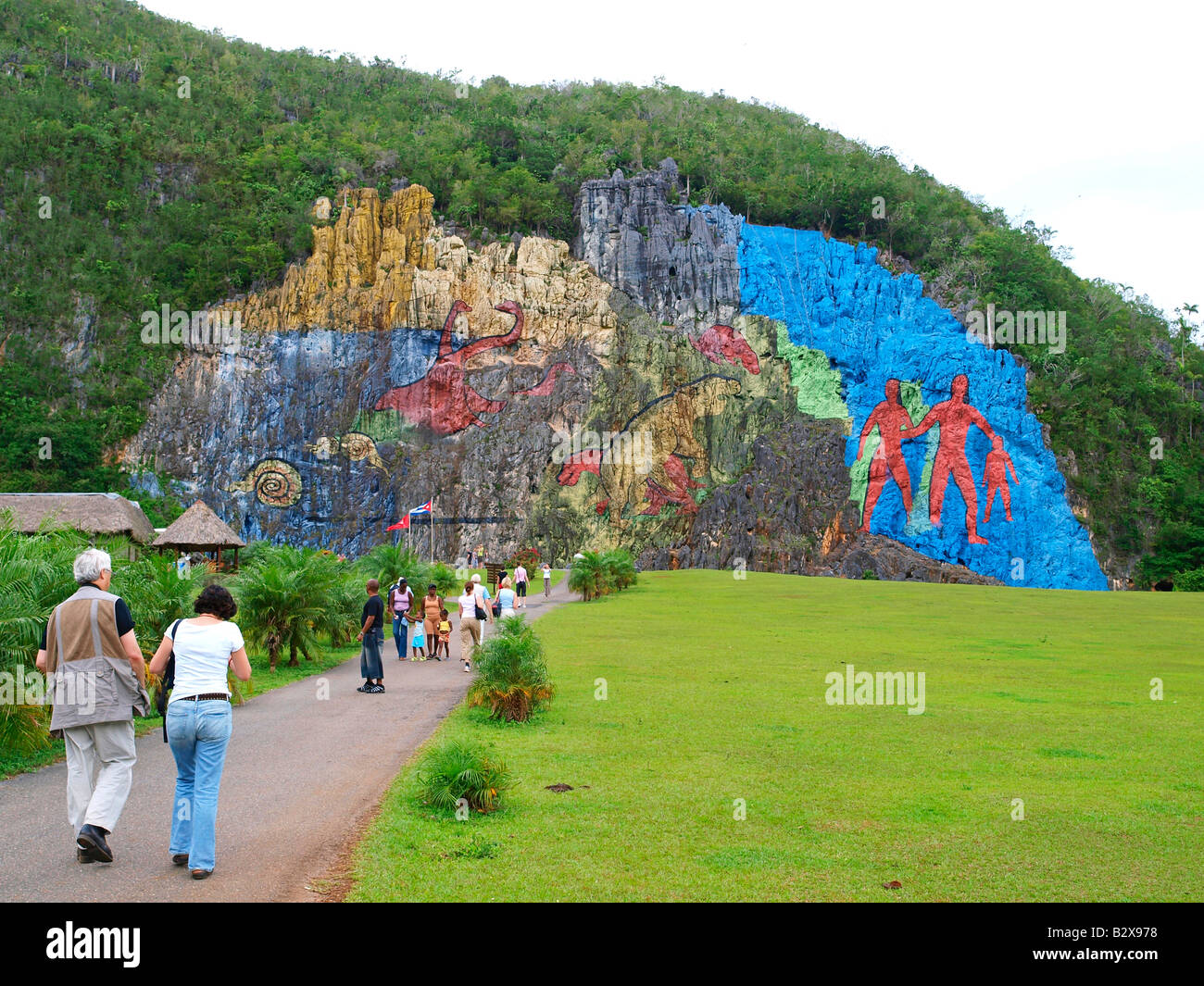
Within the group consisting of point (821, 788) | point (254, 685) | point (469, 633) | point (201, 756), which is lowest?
point (254, 685)

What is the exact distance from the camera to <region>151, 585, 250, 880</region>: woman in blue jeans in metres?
6.40

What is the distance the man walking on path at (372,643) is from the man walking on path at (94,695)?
7.72m

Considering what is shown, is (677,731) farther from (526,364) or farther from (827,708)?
(526,364)

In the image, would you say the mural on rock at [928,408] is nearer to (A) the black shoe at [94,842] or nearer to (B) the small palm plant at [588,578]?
(B) the small palm plant at [588,578]

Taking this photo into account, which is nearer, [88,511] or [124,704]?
[124,704]

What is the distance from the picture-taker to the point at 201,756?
21.2 ft

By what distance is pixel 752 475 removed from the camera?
5400 centimetres

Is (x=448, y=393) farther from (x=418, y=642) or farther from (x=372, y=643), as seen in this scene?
(x=372, y=643)

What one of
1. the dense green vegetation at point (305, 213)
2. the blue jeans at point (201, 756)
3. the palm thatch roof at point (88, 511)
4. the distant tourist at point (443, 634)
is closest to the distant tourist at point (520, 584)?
the distant tourist at point (443, 634)

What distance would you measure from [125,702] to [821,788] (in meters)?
6.52

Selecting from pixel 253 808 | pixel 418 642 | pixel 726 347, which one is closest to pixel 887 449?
pixel 726 347

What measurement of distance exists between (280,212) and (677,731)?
199 ft

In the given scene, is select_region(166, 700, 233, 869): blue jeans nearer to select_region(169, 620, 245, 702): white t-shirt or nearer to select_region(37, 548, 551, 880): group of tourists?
select_region(37, 548, 551, 880): group of tourists

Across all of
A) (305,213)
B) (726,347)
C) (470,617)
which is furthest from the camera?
(305,213)
